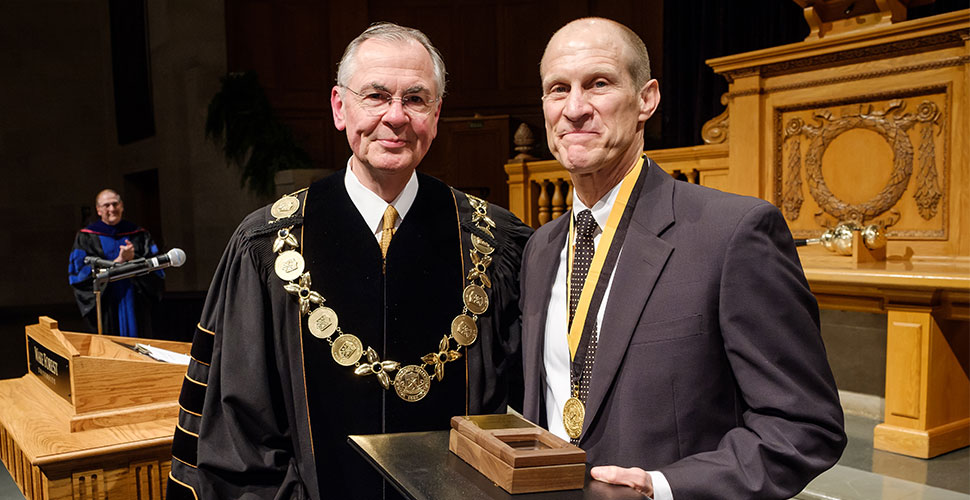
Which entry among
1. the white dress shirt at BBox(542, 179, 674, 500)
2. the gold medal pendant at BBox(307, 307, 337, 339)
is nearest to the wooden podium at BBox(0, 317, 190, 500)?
the gold medal pendant at BBox(307, 307, 337, 339)

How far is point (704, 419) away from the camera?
1465 millimetres

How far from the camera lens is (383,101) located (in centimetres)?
189

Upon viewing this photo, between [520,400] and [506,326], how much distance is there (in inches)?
9.2

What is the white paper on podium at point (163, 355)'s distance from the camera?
9.23ft

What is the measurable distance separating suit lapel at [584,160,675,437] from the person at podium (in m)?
6.24

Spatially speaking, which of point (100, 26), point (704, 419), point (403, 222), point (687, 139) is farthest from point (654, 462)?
point (100, 26)

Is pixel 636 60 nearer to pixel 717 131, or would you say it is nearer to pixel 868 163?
pixel 868 163

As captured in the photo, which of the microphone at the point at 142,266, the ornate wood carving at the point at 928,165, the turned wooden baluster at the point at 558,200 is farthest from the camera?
the turned wooden baluster at the point at 558,200

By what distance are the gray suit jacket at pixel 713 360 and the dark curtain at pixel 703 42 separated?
709cm

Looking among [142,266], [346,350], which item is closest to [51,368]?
[142,266]

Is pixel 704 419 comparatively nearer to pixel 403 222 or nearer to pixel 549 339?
pixel 549 339

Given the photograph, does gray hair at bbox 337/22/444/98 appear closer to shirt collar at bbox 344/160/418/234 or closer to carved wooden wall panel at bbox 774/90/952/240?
shirt collar at bbox 344/160/418/234

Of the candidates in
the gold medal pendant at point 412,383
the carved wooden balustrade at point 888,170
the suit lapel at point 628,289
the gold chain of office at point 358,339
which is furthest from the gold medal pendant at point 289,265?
the carved wooden balustrade at point 888,170

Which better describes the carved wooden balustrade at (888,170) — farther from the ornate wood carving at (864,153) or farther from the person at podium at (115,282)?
the person at podium at (115,282)
